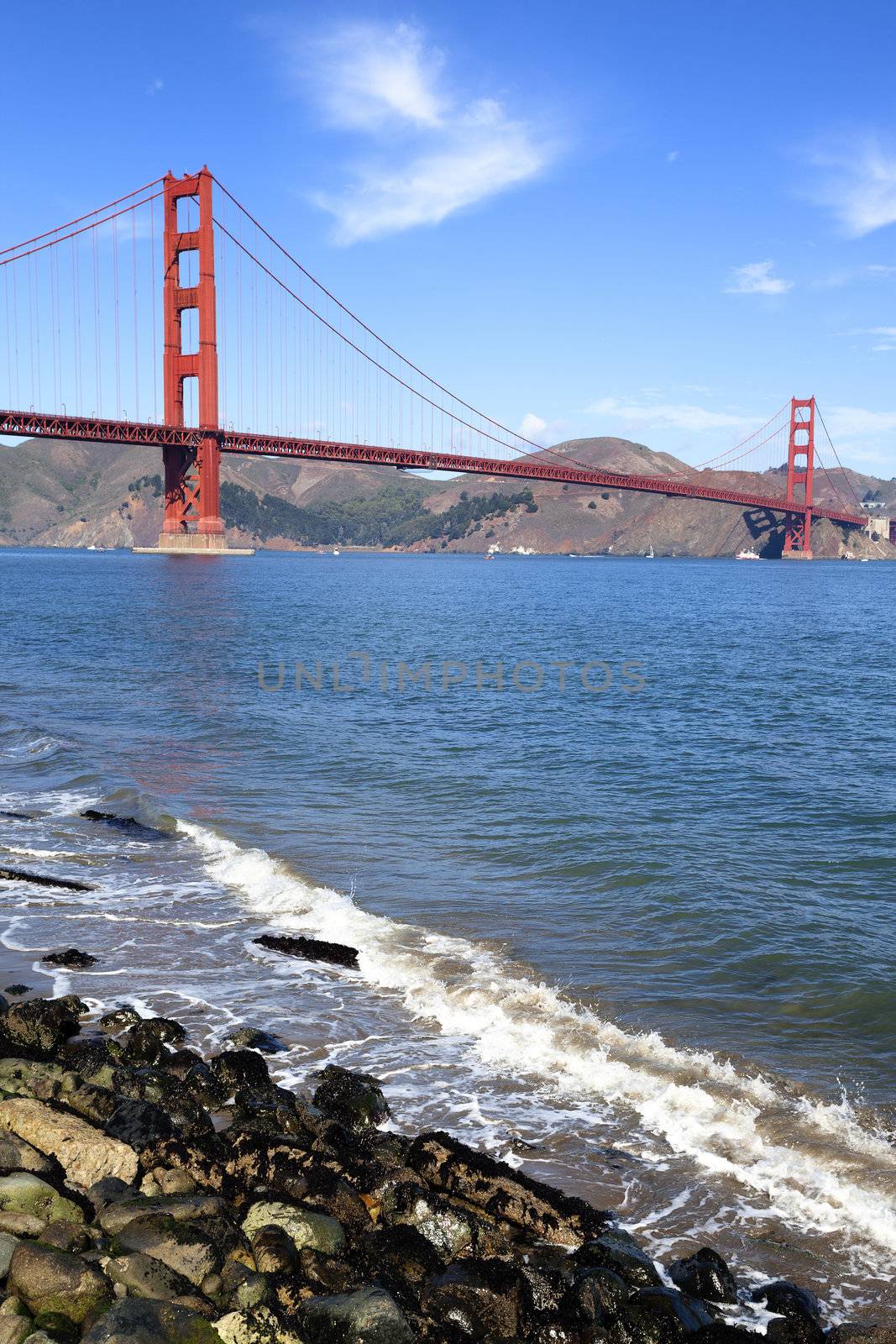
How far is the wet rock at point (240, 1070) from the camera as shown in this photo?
5879mm

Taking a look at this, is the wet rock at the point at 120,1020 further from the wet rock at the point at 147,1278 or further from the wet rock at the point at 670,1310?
the wet rock at the point at 670,1310

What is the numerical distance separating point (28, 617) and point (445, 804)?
111 feet

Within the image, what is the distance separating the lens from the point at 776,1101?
6145 mm

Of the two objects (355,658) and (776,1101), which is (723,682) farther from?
(776,1101)

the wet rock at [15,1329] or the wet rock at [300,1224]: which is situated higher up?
the wet rock at [15,1329]

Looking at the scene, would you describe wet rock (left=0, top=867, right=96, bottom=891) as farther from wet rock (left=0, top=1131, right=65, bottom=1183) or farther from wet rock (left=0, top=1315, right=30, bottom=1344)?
wet rock (left=0, top=1315, right=30, bottom=1344)

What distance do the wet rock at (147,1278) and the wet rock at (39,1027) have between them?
7.50ft

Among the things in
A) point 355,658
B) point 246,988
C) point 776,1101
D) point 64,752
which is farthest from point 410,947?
point 355,658

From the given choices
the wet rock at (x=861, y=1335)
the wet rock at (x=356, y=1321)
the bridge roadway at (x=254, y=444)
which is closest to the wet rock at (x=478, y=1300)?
the wet rock at (x=356, y=1321)

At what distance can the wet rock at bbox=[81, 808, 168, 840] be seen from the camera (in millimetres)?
11752

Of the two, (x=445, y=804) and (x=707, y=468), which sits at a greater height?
(x=707, y=468)

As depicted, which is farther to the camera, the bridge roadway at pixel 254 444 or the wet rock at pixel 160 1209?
the bridge roadway at pixel 254 444

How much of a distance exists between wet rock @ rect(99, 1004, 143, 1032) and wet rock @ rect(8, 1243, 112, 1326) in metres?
2.56

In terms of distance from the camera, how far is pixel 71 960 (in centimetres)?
786
